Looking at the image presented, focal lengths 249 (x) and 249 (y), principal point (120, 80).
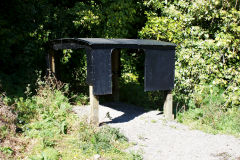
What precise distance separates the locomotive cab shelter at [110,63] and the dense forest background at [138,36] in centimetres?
125

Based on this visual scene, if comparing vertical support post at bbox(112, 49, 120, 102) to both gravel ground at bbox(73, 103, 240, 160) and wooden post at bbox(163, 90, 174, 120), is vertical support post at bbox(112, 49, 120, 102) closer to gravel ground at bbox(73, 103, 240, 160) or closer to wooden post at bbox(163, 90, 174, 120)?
gravel ground at bbox(73, 103, 240, 160)

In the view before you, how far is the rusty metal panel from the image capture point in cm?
649

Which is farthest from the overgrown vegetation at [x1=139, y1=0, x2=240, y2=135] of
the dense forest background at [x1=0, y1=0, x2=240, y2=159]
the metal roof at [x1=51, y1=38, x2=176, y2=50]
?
the metal roof at [x1=51, y1=38, x2=176, y2=50]

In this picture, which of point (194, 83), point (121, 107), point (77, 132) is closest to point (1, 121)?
point (77, 132)

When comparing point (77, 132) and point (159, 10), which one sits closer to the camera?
point (77, 132)

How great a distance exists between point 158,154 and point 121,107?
3.58 m

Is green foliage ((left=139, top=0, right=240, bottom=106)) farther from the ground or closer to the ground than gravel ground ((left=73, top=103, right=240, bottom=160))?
farther from the ground

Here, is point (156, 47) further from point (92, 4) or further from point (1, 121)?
point (92, 4)

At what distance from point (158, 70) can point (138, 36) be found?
4255 millimetres

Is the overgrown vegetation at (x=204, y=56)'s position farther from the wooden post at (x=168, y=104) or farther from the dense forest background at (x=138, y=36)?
the wooden post at (x=168, y=104)

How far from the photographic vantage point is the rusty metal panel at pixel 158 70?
21.3 ft

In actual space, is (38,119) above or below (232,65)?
below

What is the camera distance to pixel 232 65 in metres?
8.19

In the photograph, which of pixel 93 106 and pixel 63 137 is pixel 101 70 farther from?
pixel 63 137
